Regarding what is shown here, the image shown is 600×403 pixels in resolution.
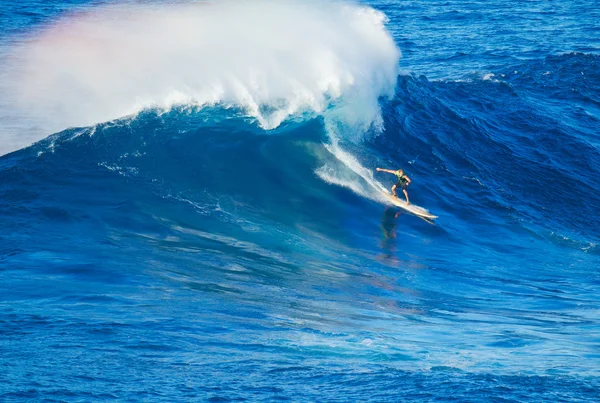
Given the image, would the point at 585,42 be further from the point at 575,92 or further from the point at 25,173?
the point at 25,173

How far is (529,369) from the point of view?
40.2 ft

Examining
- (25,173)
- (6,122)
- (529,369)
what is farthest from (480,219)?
(6,122)

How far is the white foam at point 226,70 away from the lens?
2508cm

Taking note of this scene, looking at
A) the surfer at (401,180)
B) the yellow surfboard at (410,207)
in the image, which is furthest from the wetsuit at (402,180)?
the yellow surfboard at (410,207)

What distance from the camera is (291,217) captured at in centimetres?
2036

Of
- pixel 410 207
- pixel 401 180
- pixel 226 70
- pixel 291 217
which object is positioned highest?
pixel 226 70

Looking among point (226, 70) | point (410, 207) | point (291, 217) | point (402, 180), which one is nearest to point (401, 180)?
point (402, 180)

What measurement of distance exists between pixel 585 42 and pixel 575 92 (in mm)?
8043

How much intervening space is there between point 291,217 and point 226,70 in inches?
310

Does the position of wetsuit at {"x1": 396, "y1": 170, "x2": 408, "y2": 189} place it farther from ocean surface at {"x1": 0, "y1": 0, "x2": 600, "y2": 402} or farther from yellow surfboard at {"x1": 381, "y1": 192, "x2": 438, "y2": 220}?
ocean surface at {"x1": 0, "y1": 0, "x2": 600, "y2": 402}

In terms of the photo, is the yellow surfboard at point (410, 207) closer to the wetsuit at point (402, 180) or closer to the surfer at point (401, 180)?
the surfer at point (401, 180)

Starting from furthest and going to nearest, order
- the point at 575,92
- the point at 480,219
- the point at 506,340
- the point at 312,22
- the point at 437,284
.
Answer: the point at 575,92 < the point at 312,22 < the point at 480,219 < the point at 437,284 < the point at 506,340

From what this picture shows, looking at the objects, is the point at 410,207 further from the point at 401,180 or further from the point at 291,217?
the point at 291,217

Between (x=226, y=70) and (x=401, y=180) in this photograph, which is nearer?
(x=401, y=180)
